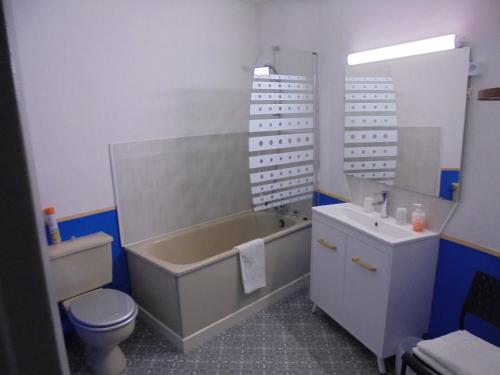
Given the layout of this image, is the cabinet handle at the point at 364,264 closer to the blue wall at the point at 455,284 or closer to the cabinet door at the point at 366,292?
the cabinet door at the point at 366,292

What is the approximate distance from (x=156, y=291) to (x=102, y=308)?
44cm

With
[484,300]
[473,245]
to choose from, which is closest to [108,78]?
[473,245]

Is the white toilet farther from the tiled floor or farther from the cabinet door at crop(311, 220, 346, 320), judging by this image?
the cabinet door at crop(311, 220, 346, 320)

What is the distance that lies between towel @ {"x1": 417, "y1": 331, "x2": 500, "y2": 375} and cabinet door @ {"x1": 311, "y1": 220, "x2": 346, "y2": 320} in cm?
82

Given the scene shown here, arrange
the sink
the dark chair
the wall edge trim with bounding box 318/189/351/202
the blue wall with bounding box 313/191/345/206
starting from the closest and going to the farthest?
the dark chair
the sink
the wall edge trim with bounding box 318/189/351/202
the blue wall with bounding box 313/191/345/206

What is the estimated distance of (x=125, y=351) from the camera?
2.41 metres

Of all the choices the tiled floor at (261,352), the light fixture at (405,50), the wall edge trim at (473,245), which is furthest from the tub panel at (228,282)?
the light fixture at (405,50)

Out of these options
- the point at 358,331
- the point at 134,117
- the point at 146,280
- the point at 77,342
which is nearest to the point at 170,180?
the point at 134,117

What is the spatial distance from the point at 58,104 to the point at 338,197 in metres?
2.25

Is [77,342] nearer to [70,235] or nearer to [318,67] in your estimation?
[70,235]

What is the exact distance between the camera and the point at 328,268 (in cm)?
251

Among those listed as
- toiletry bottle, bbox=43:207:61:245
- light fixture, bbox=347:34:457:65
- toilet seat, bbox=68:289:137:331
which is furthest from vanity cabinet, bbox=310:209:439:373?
toiletry bottle, bbox=43:207:61:245

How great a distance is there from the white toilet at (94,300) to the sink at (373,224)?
152 cm

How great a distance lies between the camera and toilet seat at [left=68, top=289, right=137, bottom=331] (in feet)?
6.69
